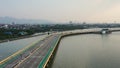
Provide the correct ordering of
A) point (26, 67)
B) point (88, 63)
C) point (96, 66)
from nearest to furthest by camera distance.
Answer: point (26, 67), point (96, 66), point (88, 63)

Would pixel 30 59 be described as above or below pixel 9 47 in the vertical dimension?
above

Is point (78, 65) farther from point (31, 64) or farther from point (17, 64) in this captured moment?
point (17, 64)

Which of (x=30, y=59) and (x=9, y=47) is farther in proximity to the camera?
(x=9, y=47)

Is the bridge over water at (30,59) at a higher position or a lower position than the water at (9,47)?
higher

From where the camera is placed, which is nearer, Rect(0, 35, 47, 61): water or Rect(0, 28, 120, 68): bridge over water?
Rect(0, 28, 120, 68): bridge over water

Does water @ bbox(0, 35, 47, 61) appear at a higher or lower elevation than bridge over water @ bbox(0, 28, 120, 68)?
lower

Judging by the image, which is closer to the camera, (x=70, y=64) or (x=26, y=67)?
(x=26, y=67)

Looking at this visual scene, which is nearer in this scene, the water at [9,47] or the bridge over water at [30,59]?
the bridge over water at [30,59]

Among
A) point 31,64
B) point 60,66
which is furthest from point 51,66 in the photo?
point 31,64

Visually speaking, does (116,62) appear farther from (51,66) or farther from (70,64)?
(51,66)

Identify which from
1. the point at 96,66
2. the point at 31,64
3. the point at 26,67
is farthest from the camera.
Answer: the point at 96,66
